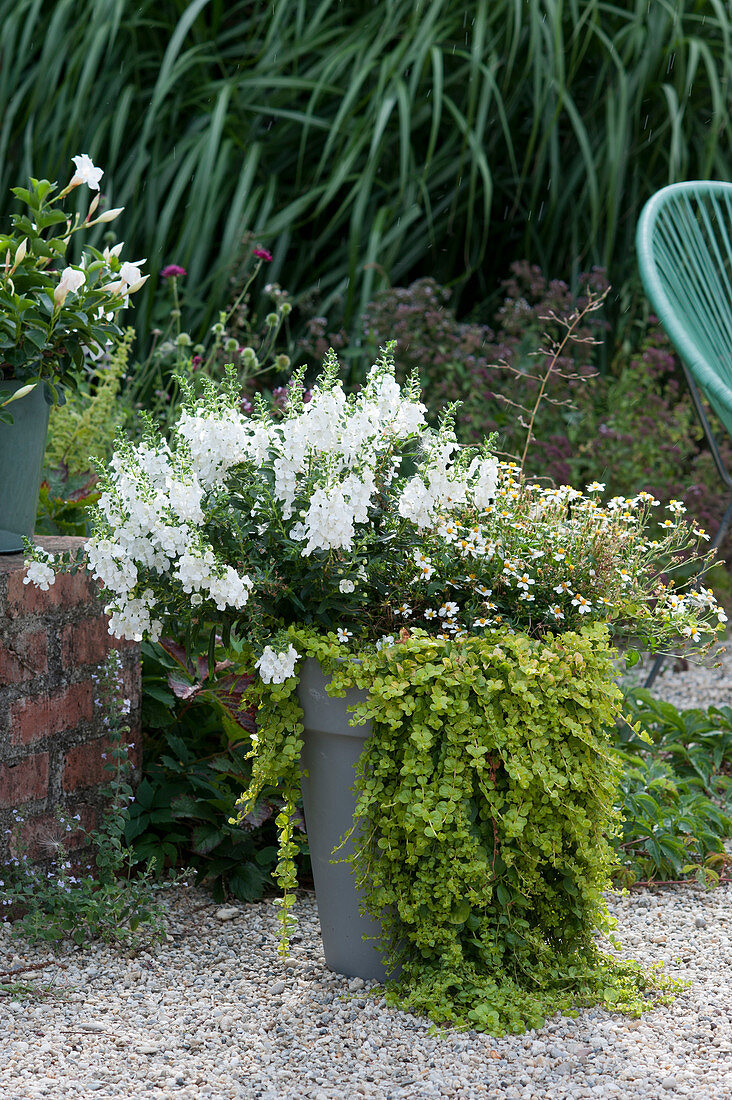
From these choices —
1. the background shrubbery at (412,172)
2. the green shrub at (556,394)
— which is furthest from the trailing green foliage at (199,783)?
the green shrub at (556,394)

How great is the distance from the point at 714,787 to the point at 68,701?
136 centimetres

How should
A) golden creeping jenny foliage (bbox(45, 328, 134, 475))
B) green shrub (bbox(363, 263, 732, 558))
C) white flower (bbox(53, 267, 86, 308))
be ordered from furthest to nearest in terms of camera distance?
green shrub (bbox(363, 263, 732, 558)) → golden creeping jenny foliage (bbox(45, 328, 134, 475)) → white flower (bbox(53, 267, 86, 308))

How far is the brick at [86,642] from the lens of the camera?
75.7 inches

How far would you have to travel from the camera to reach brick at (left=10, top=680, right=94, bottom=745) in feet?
6.06

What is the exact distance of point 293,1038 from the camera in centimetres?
153

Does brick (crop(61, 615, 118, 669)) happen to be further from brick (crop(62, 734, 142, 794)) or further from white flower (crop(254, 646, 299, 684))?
white flower (crop(254, 646, 299, 684))

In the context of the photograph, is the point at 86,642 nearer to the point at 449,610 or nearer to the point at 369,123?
the point at 449,610

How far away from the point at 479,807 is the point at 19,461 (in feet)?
3.12

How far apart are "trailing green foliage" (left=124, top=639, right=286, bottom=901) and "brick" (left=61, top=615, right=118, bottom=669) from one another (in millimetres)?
151

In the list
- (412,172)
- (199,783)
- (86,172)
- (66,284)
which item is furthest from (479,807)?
(412,172)

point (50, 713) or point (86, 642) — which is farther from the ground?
point (86, 642)

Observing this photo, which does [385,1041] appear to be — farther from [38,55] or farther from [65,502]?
[38,55]

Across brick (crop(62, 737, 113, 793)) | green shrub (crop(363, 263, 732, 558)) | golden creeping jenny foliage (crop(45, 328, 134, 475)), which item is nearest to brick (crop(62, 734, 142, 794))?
brick (crop(62, 737, 113, 793))

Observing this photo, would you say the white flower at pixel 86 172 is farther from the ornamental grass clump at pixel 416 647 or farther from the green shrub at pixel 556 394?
the green shrub at pixel 556 394
